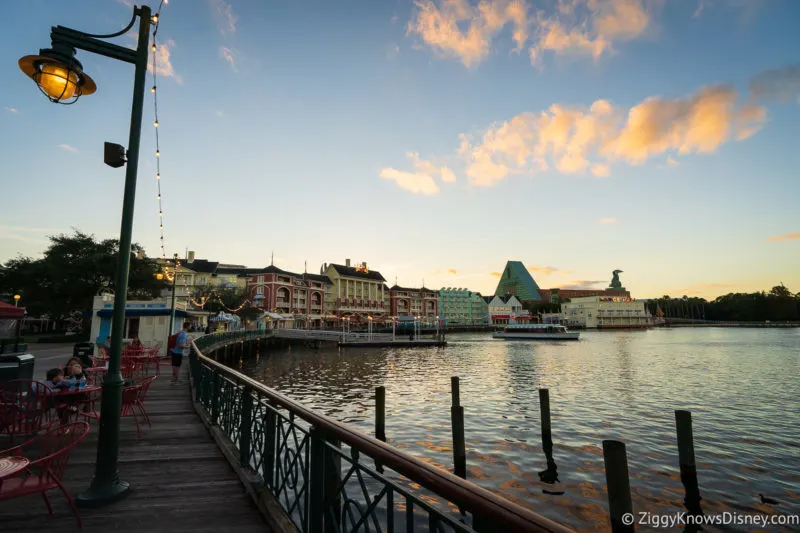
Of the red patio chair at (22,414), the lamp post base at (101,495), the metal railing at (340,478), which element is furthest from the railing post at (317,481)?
the red patio chair at (22,414)

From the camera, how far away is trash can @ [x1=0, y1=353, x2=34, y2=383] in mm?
9016

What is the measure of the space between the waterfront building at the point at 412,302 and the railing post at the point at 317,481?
386 ft

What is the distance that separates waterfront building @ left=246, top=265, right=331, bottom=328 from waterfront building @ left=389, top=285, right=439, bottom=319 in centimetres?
2780

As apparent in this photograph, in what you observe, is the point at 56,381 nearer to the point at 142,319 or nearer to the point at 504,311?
the point at 142,319

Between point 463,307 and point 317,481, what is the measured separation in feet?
503

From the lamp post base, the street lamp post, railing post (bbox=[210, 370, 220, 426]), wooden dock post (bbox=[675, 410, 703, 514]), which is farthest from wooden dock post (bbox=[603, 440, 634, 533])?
railing post (bbox=[210, 370, 220, 426])

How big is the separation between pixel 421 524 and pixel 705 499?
6484 millimetres

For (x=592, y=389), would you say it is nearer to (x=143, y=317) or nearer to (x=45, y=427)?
(x=45, y=427)

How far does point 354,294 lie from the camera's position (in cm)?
10644

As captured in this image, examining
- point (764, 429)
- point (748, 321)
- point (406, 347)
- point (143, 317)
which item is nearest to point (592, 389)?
point (764, 429)

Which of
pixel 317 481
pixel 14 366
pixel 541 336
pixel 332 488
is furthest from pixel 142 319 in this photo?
pixel 541 336

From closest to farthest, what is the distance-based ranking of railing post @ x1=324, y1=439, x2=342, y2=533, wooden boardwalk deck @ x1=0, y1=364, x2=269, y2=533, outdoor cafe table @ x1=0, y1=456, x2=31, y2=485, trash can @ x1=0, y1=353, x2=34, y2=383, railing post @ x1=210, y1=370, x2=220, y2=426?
railing post @ x1=324, y1=439, x2=342, y2=533 → outdoor cafe table @ x1=0, y1=456, x2=31, y2=485 → wooden boardwalk deck @ x1=0, y1=364, x2=269, y2=533 → railing post @ x1=210, y1=370, x2=220, y2=426 → trash can @ x1=0, y1=353, x2=34, y2=383

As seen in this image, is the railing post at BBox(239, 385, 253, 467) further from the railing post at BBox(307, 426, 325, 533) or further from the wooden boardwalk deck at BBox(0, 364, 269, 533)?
the railing post at BBox(307, 426, 325, 533)

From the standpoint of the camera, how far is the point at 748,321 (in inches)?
6324
